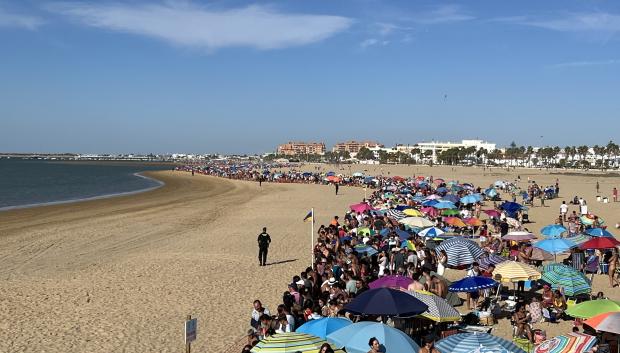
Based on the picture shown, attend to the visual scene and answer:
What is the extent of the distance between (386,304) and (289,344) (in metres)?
1.80

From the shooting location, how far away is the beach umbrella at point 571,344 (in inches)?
258

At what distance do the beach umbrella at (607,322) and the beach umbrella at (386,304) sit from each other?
2.21 metres

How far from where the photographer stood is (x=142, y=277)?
14.0m

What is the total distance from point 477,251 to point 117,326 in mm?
7810

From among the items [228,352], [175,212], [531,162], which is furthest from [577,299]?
[531,162]

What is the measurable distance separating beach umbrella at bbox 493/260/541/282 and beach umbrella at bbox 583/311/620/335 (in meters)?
2.83

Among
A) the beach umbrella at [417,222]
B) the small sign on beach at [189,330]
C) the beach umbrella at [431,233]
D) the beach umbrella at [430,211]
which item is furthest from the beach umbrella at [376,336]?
the beach umbrella at [430,211]

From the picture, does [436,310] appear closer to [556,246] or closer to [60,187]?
[556,246]

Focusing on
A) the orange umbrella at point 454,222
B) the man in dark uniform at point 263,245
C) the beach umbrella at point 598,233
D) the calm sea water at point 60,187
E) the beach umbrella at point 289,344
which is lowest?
the calm sea water at point 60,187

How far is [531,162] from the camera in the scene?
13138cm

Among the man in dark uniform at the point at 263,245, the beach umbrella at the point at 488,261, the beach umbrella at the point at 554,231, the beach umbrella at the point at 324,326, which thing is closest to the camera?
the beach umbrella at the point at 324,326

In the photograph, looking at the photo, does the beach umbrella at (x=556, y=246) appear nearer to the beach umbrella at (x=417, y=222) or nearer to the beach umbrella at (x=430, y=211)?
the beach umbrella at (x=417, y=222)

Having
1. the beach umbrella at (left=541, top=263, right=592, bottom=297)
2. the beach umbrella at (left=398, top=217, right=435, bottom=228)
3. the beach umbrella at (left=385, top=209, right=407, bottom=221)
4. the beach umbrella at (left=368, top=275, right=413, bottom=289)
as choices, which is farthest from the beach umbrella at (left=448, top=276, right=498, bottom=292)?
the beach umbrella at (left=385, top=209, right=407, bottom=221)

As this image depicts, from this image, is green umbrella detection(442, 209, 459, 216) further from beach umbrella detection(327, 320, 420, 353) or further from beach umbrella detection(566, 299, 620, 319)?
beach umbrella detection(327, 320, 420, 353)
